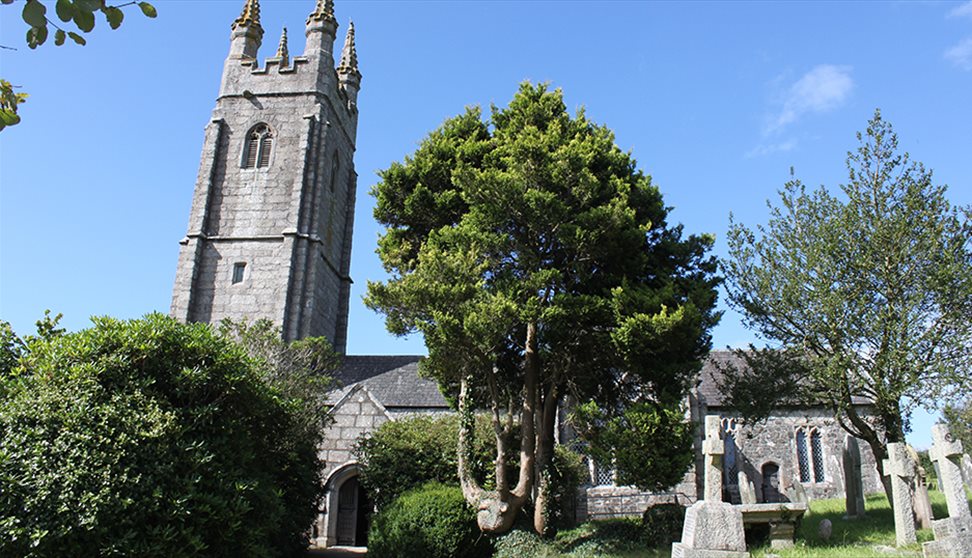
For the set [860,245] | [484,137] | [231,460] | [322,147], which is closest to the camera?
[231,460]

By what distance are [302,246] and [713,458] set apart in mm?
21997

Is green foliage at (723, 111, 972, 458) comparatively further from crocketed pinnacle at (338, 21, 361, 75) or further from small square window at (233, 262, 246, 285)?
crocketed pinnacle at (338, 21, 361, 75)

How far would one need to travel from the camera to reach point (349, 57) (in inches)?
1513

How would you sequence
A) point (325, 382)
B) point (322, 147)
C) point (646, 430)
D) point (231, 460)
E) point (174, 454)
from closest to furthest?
point (174, 454) → point (231, 460) → point (646, 430) → point (325, 382) → point (322, 147)

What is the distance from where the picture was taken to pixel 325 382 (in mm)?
20234

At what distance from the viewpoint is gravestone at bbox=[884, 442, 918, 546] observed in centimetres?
1218

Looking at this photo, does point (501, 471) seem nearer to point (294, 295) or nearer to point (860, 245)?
point (860, 245)

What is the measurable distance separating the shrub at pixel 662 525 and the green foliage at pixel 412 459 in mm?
3520

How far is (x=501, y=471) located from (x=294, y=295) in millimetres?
17229

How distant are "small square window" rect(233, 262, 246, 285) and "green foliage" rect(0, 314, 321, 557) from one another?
17.5 metres

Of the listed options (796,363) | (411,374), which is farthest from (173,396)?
(411,374)

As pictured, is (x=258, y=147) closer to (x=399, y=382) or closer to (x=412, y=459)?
(x=399, y=382)

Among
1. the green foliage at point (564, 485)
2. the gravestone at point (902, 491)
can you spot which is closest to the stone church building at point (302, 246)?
the green foliage at point (564, 485)

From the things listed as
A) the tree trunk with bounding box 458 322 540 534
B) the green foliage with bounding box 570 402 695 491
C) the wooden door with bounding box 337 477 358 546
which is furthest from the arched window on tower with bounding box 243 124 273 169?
the green foliage with bounding box 570 402 695 491
